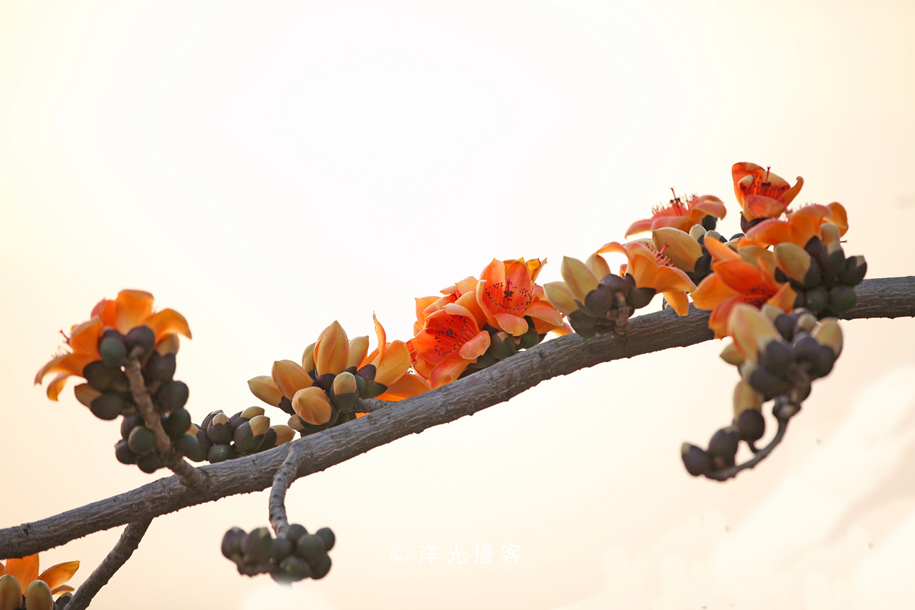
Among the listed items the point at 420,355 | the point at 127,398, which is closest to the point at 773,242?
the point at 420,355

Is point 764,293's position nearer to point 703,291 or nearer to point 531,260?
point 703,291

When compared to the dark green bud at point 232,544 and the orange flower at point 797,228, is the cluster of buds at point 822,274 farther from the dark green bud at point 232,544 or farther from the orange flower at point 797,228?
the dark green bud at point 232,544

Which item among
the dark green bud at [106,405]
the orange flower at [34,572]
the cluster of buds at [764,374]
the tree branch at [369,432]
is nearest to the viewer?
the cluster of buds at [764,374]

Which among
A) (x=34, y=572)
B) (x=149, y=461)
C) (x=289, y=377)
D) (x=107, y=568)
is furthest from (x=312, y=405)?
(x=34, y=572)

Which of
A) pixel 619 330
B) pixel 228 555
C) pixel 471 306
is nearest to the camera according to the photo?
pixel 228 555

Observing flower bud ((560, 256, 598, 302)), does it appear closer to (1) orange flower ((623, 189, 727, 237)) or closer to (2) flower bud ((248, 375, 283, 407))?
(1) orange flower ((623, 189, 727, 237))

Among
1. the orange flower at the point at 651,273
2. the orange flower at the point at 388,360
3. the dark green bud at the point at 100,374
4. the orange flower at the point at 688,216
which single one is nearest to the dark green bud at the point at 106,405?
the dark green bud at the point at 100,374

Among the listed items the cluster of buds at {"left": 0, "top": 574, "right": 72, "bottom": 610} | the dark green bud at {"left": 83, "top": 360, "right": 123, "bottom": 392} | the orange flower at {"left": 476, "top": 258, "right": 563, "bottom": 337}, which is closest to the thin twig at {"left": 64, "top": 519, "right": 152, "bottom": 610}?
→ the cluster of buds at {"left": 0, "top": 574, "right": 72, "bottom": 610}
